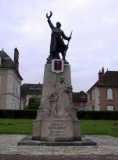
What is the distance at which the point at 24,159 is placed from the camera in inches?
255

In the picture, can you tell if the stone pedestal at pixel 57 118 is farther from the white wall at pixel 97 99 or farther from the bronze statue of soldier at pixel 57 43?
the white wall at pixel 97 99

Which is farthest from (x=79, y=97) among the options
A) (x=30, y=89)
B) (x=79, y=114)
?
(x=79, y=114)

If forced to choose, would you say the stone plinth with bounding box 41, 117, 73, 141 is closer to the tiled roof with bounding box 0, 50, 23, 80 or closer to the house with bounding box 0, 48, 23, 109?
the house with bounding box 0, 48, 23, 109

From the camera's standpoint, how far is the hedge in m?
31.5

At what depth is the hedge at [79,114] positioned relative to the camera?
3155 centimetres

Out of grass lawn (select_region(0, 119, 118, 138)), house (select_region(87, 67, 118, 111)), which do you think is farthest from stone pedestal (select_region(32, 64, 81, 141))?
house (select_region(87, 67, 118, 111))

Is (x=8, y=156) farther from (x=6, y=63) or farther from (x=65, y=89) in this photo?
(x=6, y=63)

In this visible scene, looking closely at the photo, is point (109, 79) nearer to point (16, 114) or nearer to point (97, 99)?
point (97, 99)

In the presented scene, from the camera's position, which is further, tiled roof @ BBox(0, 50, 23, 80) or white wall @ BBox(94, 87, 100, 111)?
white wall @ BBox(94, 87, 100, 111)

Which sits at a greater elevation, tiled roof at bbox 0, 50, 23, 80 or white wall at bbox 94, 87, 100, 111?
tiled roof at bbox 0, 50, 23, 80

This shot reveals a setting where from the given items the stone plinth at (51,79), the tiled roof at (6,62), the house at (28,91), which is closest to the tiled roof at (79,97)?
the house at (28,91)

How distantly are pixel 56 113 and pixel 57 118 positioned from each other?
22 centimetres

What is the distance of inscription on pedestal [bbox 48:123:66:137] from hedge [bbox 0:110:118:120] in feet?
70.6

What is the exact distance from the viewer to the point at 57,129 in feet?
32.6
